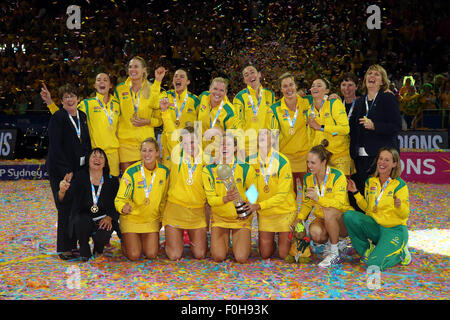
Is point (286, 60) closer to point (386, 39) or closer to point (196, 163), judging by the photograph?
point (386, 39)

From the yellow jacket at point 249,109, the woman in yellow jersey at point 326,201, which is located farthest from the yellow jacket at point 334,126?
the yellow jacket at point 249,109

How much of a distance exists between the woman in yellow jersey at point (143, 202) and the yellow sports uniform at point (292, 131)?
5.12ft

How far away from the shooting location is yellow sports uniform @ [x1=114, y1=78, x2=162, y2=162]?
21.4ft

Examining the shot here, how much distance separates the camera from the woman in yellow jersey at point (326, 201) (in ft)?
17.8

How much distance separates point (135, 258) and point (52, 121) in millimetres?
1736

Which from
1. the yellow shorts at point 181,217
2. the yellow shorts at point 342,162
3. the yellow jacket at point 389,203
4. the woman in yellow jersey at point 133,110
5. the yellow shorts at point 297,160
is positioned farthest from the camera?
the woman in yellow jersey at point 133,110

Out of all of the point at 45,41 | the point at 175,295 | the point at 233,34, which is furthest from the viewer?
the point at 233,34

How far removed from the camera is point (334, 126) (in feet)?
19.0

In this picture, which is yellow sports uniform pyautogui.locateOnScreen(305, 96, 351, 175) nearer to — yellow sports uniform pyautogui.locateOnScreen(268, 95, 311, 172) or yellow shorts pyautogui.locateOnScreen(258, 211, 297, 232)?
yellow sports uniform pyautogui.locateOnScreen(268, 95, 311, 172)

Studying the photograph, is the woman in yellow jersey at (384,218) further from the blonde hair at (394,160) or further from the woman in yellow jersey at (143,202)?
the woman in yellow jersey at (143,202)

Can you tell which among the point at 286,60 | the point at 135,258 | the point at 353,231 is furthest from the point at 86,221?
the point at 286,60

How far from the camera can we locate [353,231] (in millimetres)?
5398

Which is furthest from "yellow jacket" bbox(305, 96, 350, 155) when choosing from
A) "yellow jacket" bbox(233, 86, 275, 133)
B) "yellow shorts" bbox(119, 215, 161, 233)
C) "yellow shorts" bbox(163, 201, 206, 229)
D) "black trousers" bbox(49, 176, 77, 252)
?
"black trousers" bbox(49, 176, 77, 252)

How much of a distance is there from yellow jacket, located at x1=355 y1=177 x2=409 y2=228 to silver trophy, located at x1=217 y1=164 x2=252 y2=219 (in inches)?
50.4
